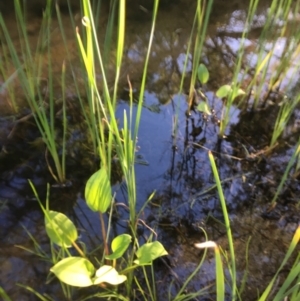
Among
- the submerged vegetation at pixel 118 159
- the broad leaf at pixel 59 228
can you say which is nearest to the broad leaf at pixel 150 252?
the submerged vegetation at pixel 118 159

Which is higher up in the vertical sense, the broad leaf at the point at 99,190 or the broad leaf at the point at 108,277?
the broad leaf at the point at 99,190

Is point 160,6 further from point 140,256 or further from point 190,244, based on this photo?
point 140,256

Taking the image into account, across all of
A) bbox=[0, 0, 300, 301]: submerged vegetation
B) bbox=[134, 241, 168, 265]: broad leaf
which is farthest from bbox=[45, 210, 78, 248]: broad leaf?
bbox=[134, 241, 168, 265]: broad leaf

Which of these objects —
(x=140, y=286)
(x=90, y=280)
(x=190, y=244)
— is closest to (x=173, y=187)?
(x=190, y=244)

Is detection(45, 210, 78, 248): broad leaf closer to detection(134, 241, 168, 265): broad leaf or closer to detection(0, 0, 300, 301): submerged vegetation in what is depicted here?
detection(0, 0, 300, 301): submerged vegetation

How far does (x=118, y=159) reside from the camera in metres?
0.89

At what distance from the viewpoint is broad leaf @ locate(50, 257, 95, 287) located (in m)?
0.51

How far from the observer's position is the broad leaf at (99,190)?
0.57 meters

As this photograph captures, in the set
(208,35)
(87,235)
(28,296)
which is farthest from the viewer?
(208,35)

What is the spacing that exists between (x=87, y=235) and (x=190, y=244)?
0.21 m

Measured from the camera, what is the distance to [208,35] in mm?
1379

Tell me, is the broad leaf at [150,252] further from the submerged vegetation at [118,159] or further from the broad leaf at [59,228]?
the broad leaf at [59,228]

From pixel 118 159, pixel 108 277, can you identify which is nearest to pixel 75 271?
pixel 108 277

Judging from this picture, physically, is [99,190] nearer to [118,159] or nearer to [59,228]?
[59,228]
